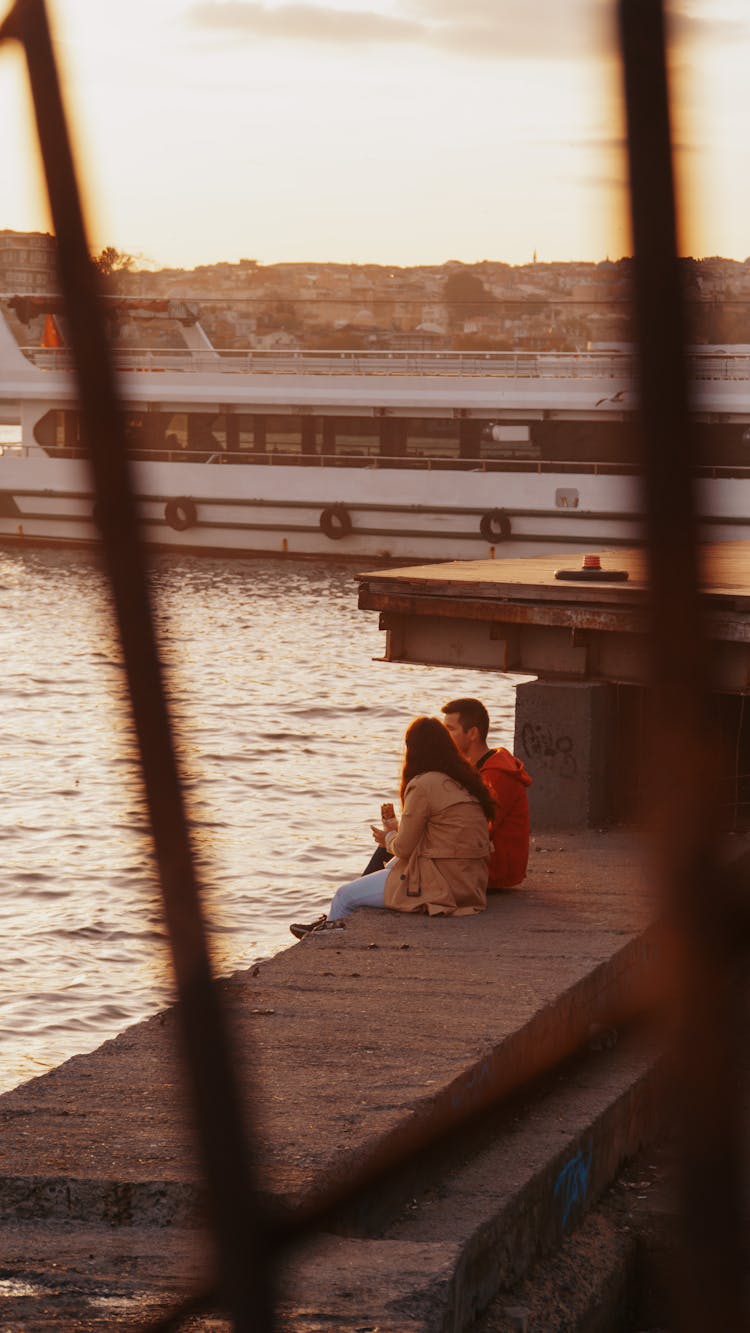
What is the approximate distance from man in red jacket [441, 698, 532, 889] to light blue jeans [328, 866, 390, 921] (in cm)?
48

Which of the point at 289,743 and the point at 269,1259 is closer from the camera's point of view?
the point at 269,1259

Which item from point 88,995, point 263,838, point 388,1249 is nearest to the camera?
point 388,1249

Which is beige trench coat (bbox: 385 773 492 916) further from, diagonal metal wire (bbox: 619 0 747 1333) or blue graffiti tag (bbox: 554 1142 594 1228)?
diagonal metal wire (bbox: 619 0 747 1333)

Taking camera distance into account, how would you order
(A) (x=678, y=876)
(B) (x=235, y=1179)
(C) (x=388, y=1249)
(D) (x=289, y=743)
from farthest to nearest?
1. (D) (x=289, y=743)
2. (C) (x=388, y=1249)
3. (B) (x=235, y=1179)
4. (A) (x=678, y=876)

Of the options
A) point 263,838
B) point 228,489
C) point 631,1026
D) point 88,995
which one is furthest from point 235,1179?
point 228,489

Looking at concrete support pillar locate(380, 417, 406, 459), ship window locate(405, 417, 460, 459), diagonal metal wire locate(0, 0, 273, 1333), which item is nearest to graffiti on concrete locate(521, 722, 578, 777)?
diagonal metal wire locate(0, 0, 273, 1333)

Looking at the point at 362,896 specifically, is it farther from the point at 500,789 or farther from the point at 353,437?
the point at 353,437

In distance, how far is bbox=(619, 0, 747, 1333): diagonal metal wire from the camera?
119 centimetres

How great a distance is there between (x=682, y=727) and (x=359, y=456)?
34.9 m

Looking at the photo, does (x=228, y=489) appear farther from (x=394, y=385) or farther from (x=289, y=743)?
(x=289, y=743)

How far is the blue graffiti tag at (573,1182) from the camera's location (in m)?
4.77

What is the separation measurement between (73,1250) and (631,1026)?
3.02m

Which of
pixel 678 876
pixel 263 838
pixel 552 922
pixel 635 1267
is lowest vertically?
pixel 263 838

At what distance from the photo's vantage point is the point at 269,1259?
1663 mm
